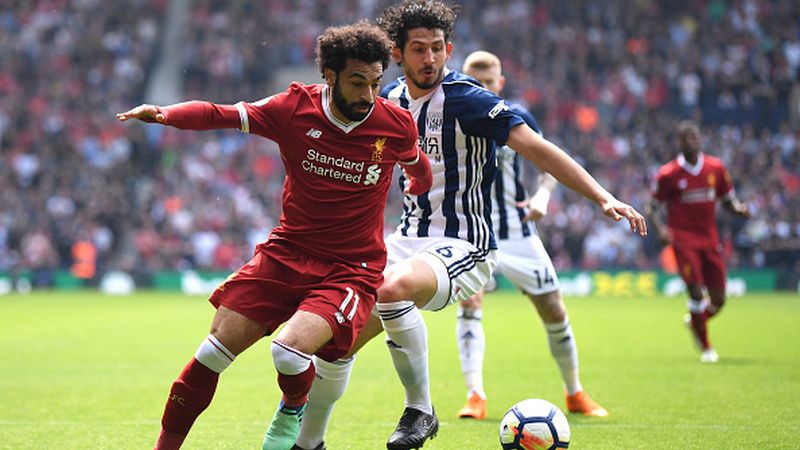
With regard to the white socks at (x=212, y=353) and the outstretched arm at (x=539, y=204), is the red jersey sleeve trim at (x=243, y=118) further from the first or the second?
the outstretched arm at (x=539, y=204)

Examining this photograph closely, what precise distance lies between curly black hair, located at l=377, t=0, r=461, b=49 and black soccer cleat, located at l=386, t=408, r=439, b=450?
82.3 inches

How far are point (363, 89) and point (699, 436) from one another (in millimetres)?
3265

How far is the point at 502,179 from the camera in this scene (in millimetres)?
8148

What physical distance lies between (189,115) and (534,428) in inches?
96.9

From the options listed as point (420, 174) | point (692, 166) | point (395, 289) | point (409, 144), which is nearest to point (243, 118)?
point (409, 144)

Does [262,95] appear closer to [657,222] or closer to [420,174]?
[657,222]

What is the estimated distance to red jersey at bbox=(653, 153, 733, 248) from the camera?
12.0m

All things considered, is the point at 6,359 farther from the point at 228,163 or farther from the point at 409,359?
the point at 228,163

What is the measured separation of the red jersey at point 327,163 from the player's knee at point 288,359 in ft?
1.89

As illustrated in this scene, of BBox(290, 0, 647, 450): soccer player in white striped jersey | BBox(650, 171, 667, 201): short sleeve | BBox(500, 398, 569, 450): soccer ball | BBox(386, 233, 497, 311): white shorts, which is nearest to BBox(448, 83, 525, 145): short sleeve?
BBox(290, 0, 647, 450): soccer player in white striped jersey

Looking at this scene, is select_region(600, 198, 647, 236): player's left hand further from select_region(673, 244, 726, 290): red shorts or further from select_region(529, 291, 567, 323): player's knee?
select_region(673, 244, 726, 290): red shorts

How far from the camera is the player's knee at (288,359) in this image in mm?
5016

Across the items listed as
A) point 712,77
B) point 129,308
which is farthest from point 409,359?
point 712,77

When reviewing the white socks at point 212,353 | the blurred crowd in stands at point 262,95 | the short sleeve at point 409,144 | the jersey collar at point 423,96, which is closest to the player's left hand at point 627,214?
the short sleeve at point 409,144
